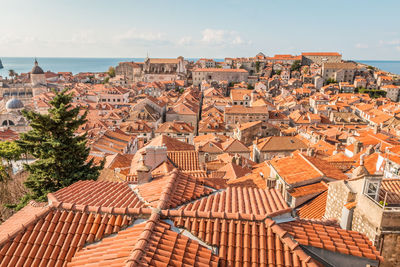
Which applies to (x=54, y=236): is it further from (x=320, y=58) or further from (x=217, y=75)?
(x=320, y=58)

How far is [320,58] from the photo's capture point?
152 metres

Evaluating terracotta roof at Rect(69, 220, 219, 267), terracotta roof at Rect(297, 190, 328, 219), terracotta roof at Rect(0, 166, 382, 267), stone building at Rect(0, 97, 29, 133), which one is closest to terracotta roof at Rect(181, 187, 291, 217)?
terracotta roof at Rect(0, 166, 382, 267)

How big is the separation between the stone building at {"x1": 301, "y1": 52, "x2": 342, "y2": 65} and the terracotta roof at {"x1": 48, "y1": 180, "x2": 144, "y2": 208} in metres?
161

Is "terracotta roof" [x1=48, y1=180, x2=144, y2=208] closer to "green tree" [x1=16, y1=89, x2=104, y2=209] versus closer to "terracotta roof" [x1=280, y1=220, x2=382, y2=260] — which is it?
"terracotta roof" [x1=280, y1=220, x2=382, y2=260]

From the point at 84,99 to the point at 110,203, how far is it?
86.7 metres

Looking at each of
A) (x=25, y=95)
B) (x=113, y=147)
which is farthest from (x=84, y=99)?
(x=113, y=147)

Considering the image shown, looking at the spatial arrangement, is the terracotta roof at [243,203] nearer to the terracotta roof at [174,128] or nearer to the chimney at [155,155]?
the chimney at [155,155]

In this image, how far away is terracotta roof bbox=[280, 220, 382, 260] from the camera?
5.95 m

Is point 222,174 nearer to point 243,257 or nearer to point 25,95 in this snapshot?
point 243,257

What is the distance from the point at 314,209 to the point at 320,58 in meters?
159

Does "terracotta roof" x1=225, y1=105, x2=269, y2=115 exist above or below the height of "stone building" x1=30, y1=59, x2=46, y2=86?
below

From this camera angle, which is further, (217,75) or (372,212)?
(217,75)

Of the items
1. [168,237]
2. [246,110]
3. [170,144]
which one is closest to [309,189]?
[168,237]

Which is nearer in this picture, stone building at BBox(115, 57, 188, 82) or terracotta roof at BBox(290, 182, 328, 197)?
terracotta roof at BBox(290, 182, 328, 197)
